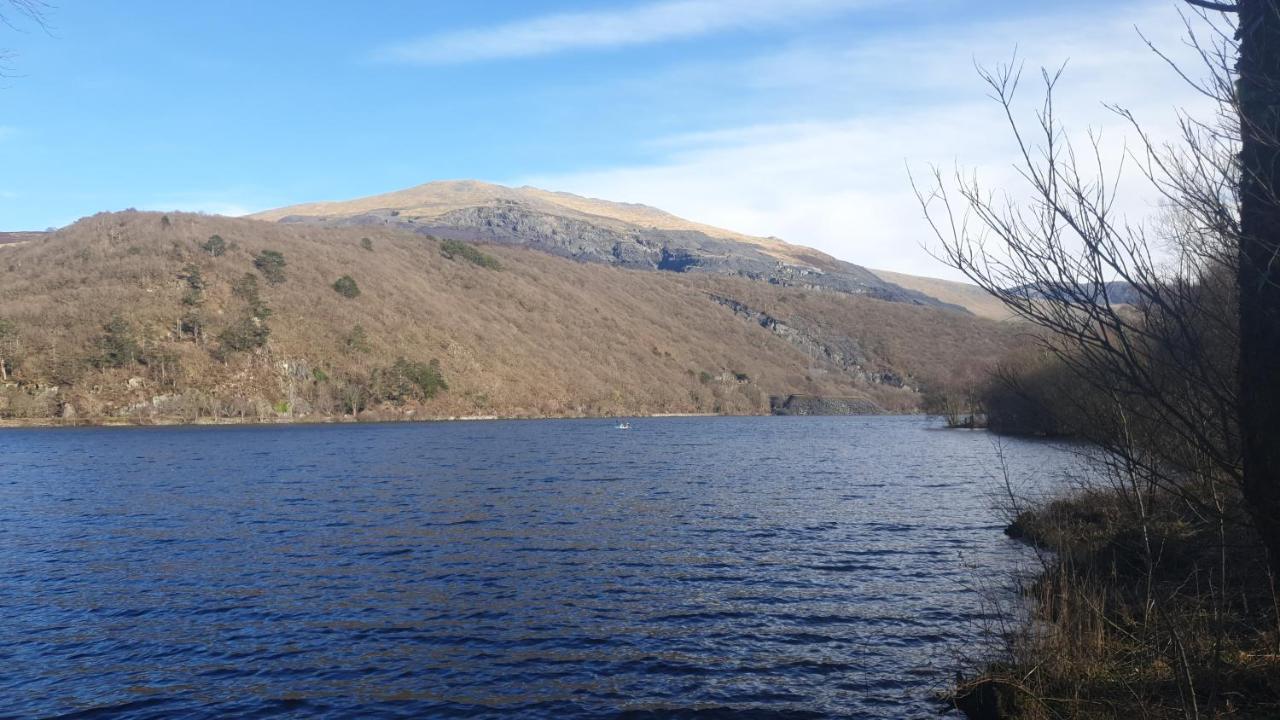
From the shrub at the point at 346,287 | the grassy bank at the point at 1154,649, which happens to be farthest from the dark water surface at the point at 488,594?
the shrub at the point at 346,287

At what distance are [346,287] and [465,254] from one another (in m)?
46.8

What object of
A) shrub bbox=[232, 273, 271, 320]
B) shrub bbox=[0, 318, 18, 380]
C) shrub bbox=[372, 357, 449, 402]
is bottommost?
shrub bbox=[372, 357, 449, 402]

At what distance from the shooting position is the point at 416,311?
484 feet

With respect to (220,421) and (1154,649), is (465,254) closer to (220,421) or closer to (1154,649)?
(220,421)

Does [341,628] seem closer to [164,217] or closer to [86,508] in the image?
[86,508]

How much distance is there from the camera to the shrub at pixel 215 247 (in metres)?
137

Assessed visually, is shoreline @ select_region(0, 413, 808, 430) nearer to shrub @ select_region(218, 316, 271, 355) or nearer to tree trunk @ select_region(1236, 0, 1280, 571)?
shrub @ select_region(218, 316, 271, 355)

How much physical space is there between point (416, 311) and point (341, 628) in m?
134

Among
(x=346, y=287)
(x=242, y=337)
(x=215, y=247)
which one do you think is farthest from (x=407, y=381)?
(x=215, y=247)

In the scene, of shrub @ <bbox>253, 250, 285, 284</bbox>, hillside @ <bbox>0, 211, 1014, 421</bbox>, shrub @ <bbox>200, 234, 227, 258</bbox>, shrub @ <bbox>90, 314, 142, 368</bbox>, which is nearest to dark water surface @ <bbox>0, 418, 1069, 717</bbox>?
shrub @ <bbox>90, 314, 142, 368</bbox>

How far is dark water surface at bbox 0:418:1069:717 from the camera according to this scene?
46.6 feet

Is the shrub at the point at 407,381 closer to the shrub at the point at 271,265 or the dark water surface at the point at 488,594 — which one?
the shrub at the point at 271,265

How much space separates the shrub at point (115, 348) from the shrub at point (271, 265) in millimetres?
30126

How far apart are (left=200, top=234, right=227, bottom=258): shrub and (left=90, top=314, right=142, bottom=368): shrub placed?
30.6 metres
